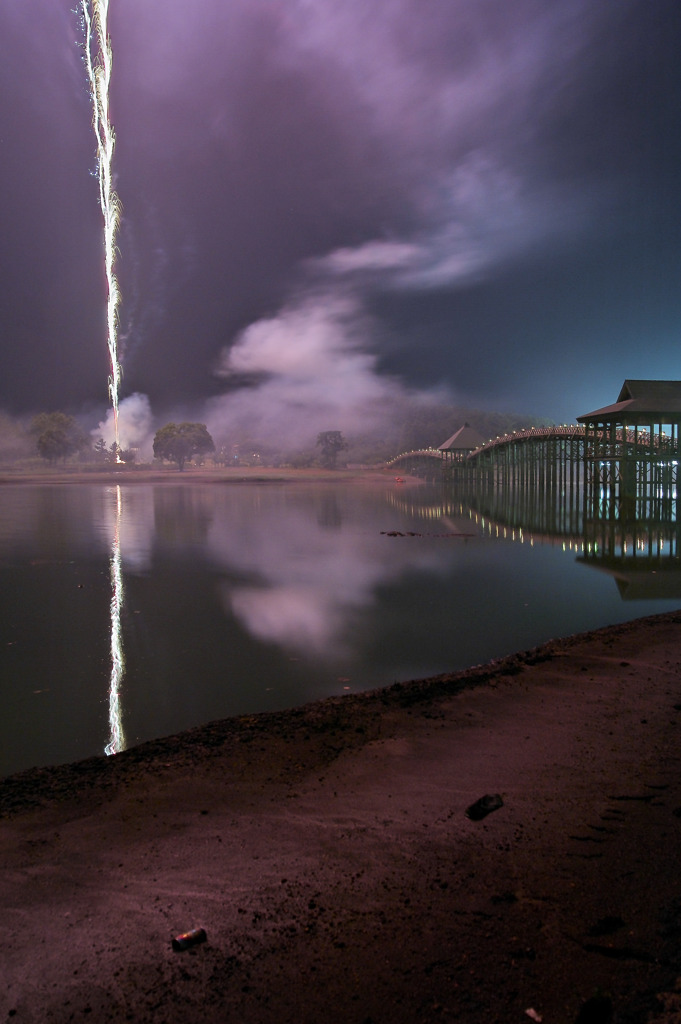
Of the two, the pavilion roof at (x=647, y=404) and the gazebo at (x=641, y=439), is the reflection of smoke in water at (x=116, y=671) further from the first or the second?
the pavilion roof at (x=647, y=404)

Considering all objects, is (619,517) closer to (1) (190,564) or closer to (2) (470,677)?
(1) (190,564)

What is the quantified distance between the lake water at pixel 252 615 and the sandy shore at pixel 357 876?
1.94 m

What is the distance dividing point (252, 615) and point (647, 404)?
1649 inches

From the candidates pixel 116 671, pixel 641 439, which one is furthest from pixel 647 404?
pixel 116 671

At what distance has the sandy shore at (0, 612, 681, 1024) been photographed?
309cm

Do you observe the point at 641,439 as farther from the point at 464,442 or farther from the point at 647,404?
the point at 464,442

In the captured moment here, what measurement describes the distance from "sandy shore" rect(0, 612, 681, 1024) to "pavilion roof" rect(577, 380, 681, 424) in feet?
145

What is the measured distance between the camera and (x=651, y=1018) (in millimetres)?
2844

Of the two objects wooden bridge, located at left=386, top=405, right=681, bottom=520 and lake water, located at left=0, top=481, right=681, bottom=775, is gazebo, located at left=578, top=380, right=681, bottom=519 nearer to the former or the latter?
wooden bridge, located at left=386, top=405, right=681, bottom=520

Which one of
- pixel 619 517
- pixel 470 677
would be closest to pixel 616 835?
pixel 470 677

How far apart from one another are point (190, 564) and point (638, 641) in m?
14.6

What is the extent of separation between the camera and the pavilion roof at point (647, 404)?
1784 inches

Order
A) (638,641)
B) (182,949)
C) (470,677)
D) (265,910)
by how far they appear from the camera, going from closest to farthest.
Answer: (182,949) → (265,910) → (470,677) → (638,641)

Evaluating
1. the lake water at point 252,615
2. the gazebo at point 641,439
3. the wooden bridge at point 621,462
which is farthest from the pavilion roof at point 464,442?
the lake water at point 252,615
